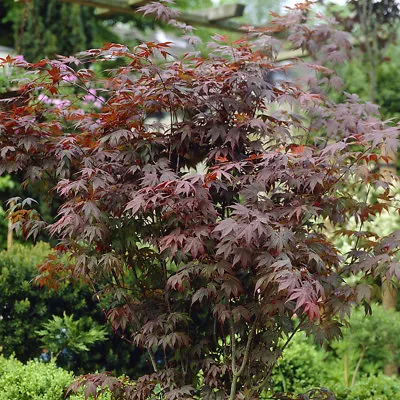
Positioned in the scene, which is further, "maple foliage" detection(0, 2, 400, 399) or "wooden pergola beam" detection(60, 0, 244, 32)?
"wooden pergola beam" detection(60, 0, 244, 32)

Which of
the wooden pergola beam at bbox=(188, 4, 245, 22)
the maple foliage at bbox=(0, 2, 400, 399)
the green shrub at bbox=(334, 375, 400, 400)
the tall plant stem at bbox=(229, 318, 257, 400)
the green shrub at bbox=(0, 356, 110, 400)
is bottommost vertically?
the green shrub at bbox=(334, 375, 400, 400)

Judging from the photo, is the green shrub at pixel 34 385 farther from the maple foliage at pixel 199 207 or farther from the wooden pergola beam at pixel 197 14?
the wooden pergola beam at pixel 197 14

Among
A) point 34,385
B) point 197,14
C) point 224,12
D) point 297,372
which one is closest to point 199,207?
point 34,385

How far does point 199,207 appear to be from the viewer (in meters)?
3.31

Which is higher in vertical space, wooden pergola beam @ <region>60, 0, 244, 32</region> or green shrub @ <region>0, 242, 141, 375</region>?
wooden pergola beam @ <region>60, 0, 244, 32</region>

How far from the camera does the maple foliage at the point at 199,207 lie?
3266 millimetres

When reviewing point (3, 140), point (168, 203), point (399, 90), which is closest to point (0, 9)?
point (399, 90)

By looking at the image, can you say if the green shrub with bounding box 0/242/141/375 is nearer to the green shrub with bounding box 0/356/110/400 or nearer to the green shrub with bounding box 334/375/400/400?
the green shrub with bounding box 0/356/110/400

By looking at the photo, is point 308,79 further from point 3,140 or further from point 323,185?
point 3,140

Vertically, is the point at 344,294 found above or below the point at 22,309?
above

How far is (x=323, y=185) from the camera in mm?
3373

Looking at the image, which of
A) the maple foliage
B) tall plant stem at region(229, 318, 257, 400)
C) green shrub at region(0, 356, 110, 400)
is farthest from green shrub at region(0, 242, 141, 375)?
tall plant stem at region(229, 318, 257, 400)

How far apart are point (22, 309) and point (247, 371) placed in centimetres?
214

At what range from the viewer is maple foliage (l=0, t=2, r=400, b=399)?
3266 millimetres
